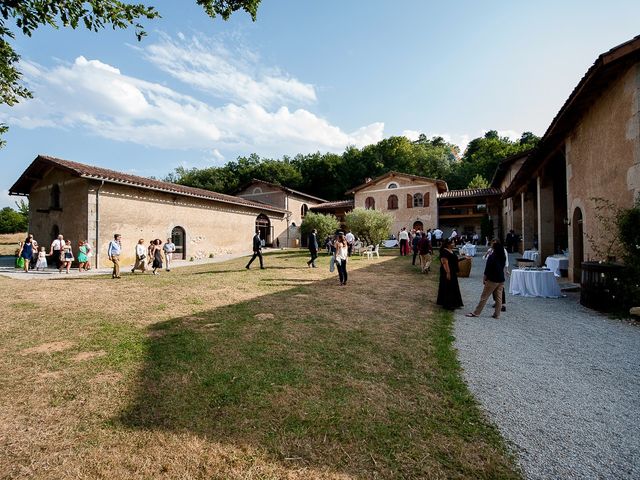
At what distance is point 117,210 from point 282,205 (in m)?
15.5

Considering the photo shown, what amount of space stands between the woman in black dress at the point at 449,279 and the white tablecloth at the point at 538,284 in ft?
8.42

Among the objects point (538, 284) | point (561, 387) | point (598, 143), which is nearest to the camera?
point (561, 387)

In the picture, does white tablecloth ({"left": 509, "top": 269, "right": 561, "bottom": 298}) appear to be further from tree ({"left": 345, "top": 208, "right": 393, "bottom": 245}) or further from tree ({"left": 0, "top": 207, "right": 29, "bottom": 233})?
tree ({"left": 0, "top": 207, "right": 29, "bottom": 233})

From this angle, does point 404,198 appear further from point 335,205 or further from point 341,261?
point 341,261

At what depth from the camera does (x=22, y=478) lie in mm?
1987

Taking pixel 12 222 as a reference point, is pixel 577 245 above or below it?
below

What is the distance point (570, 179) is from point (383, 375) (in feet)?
31.3

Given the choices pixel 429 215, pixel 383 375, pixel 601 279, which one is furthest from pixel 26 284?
pixel 429 215

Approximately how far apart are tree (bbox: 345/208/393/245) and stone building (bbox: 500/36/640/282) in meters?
10.1

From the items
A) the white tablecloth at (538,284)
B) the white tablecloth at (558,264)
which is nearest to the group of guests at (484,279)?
the white tablecloth at (538,284)

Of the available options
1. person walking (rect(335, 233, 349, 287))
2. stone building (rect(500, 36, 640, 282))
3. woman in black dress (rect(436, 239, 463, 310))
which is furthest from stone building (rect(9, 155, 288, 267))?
stone building (rect(500, 36, 640, 282))

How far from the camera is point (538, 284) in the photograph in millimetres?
7664

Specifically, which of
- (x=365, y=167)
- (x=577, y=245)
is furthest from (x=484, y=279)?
(x=365, y=167)

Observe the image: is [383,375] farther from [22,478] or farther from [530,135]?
[530,135]
